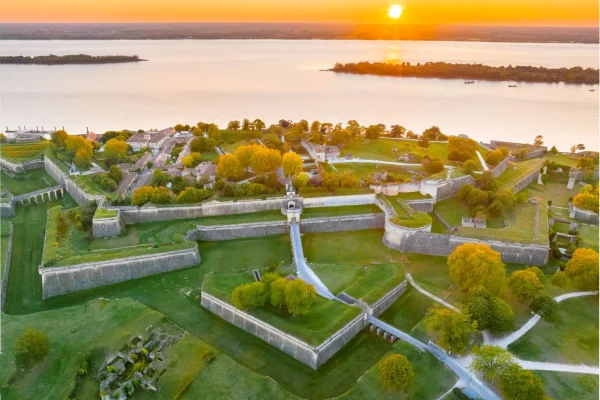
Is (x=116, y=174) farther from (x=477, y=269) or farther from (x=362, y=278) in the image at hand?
(x=477, y=269)

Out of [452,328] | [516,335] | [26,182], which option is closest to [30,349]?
[452,328]

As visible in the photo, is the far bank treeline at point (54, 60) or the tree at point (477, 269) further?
the far bank treeline at point (54, 60)

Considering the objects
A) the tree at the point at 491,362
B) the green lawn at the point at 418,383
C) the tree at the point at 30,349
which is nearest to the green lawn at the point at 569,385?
the tree at the point at 491,362

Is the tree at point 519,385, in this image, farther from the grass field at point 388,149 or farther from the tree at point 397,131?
the tree at point 397,131

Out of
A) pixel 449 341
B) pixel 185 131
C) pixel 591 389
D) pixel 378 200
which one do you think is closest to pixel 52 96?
pixel 185 131

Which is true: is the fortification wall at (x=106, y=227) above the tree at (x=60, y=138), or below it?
below

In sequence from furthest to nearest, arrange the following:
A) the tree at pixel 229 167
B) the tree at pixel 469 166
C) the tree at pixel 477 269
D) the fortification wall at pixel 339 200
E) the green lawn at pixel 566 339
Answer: the tree at pixel 469 166 < the tree at pixel 229 167 < the fortification wall at pixel 339 200 < the tree at pixel 477 269 < the green lawn at pixel 566 339

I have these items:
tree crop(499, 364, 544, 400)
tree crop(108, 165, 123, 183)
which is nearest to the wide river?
tree crop(108, 165, 123, 183)

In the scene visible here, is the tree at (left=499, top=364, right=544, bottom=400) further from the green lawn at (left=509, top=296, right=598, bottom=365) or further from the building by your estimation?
the building
